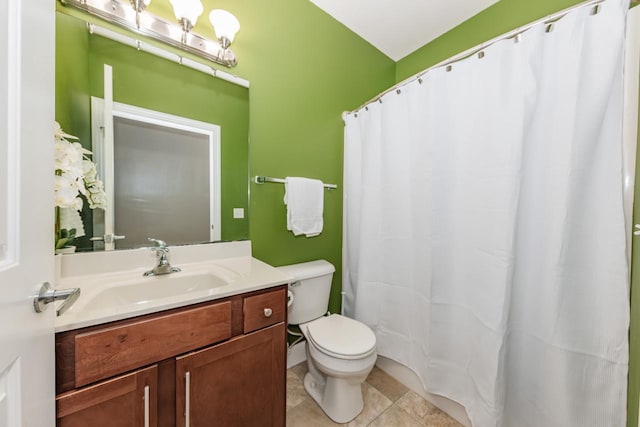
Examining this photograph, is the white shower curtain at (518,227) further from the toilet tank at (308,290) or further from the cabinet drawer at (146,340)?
the cabinet drawer at (146,340)

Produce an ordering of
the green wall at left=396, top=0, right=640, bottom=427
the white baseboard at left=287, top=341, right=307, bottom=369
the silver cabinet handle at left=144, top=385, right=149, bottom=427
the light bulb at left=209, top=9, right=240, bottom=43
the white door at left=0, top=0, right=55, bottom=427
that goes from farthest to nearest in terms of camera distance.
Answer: the white baseboard at left=287, top=341, right=307, bottom=369
the light bulb at left=209, top=9, right=240, bottom=43
the green wall at left=396, top=0, right=640, bottom=427
the silver cabinet handle at left=144, top=385, right=149, bottom=427
the white door at left=0, top=0, right=55, bottom=427

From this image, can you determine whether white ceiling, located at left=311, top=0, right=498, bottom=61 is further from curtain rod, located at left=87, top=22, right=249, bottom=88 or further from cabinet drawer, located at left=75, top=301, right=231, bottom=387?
cabinet drawer, located at left=75, top=301, right=231, bottom=387

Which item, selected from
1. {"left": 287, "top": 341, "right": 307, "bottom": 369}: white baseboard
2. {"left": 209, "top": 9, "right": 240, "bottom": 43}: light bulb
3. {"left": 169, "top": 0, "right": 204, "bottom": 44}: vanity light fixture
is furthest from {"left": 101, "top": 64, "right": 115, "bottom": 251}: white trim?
{"left": 287, "top": 341, "right": 307, "bottom": 369}: white baseboard

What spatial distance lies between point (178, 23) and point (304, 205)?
1142 millimetres

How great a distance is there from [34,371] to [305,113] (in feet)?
5.35

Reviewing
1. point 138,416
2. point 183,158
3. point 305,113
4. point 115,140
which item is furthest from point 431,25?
point 138,416

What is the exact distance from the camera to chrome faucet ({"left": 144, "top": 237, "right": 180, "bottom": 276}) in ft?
3.58

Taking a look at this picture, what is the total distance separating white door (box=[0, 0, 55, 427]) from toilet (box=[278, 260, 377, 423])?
39.8 inches

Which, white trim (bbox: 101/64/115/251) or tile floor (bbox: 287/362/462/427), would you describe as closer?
white trim (bbox: 101/64/115/251)

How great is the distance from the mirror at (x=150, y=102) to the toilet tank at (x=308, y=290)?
1.36 ft

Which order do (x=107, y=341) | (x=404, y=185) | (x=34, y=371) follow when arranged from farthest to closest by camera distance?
(x=404, y=185) < (x=107, y=341) < (x=34, y=371)

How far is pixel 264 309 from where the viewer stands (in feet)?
3.25

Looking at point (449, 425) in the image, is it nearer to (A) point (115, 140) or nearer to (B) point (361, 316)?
(B) point (361, 316)

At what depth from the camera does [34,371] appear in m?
0.51
